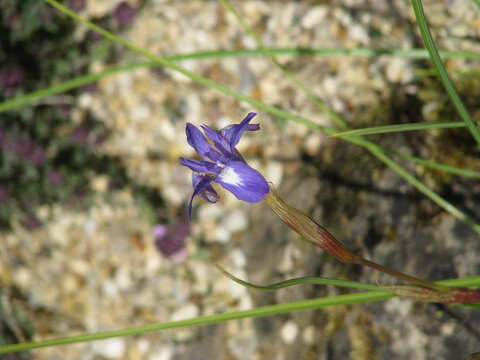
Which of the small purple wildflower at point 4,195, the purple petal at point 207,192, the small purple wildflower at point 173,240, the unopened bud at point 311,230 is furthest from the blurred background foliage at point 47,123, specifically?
the unopened bud at point 311,230

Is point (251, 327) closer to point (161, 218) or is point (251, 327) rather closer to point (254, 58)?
point (161, 218)

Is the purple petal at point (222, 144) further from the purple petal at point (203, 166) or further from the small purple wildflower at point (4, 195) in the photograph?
the small purple wildflower at point (4, 195)

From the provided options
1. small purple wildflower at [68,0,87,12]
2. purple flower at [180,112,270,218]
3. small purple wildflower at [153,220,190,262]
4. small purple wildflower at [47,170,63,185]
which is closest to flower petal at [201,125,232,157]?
purple flower at [180,112,270,218]

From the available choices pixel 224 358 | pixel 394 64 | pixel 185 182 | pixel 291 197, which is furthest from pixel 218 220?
pixel 394 64

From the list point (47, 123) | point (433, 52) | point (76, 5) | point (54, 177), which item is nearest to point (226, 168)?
point (433, 52)

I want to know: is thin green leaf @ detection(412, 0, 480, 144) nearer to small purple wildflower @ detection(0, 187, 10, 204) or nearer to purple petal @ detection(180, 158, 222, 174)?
purple petal @ detection(180, 158, 222, 174)

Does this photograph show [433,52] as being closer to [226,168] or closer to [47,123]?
[226,168]
